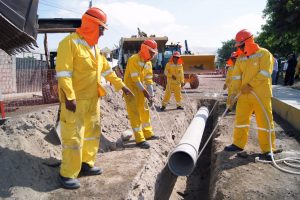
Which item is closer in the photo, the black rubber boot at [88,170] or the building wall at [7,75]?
the black rubber boot at [88,170]

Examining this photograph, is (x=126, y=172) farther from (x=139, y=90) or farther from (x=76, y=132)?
(x=139, y=90)

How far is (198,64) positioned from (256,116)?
12.2 m

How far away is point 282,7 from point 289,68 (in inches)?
149

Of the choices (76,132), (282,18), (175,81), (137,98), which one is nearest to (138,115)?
(137,98)

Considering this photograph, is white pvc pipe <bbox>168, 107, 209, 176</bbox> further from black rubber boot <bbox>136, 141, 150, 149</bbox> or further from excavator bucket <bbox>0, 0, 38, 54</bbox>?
excavator bucket <bbox>0, 0, 38, 54</bbox>

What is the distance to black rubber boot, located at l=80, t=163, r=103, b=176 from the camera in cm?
466

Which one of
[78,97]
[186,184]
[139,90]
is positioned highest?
[78,97]

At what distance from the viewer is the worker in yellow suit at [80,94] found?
13.3 ft

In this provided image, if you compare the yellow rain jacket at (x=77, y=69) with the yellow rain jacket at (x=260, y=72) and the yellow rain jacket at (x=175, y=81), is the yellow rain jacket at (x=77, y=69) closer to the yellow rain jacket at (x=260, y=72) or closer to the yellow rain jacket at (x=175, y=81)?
the yellow rain jacket at (x=260, y=72)

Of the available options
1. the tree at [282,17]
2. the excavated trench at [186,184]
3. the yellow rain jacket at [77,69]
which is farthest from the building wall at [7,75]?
the tree at [282,17]

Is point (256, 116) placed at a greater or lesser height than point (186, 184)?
greater

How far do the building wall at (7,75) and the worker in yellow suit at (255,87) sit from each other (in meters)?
10.2

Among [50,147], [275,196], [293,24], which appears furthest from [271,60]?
[293,24]

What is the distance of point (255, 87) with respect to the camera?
5.59 meters
